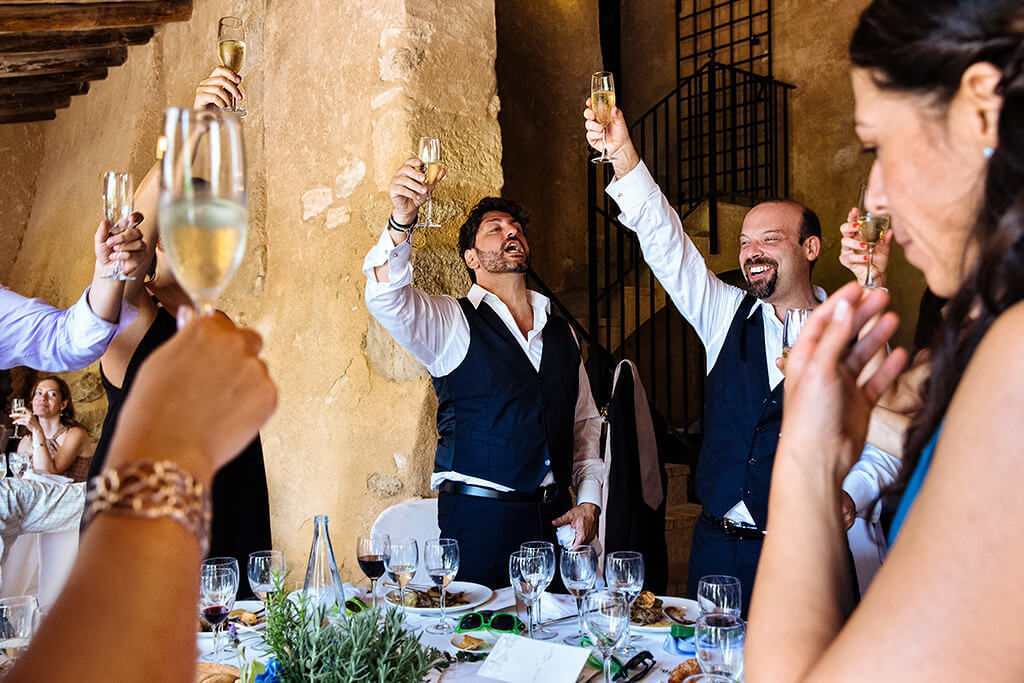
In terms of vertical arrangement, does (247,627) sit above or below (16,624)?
below

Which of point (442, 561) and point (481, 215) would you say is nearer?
point (442, 561)

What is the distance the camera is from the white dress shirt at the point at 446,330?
2623 mm

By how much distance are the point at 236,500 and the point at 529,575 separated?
1355 mm

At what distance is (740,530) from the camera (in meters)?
2.36

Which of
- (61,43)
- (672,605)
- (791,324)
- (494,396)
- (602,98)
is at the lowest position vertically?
(672,605)

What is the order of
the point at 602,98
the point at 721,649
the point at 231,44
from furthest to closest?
the point at 602,98
the point at 231,44
the point at 721,649

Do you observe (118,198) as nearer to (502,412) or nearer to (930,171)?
(502,412)

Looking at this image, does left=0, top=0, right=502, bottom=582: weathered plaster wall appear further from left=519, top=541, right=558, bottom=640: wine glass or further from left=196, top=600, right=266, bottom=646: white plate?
left=519, top=541, right=558, bottom=640: wine glass

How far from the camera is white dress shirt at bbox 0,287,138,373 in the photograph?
209cm

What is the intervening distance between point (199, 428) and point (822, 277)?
7.54m

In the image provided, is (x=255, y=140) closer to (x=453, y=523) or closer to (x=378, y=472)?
(x=378, y=472)

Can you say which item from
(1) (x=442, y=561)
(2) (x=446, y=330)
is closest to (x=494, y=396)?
(2) (x=446, y=330)

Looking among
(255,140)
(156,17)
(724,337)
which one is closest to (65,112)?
(156,17)

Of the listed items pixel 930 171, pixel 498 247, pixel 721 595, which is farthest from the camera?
pixel 498 247
